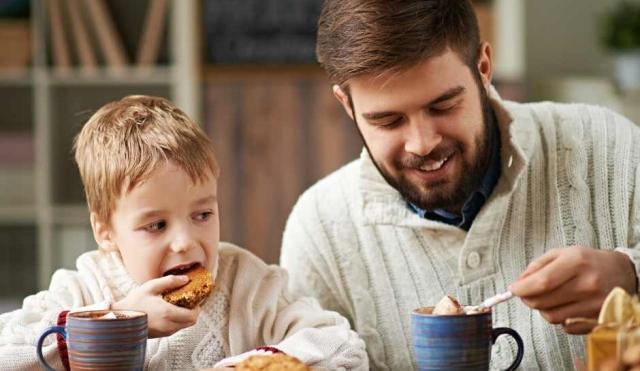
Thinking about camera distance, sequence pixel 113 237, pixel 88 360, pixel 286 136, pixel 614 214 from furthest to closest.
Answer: pixel 286 136
pixel 614 214
pixel 113 237
pixel 88 360

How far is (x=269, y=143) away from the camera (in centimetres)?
413

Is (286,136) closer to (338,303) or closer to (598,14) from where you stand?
(598,14)

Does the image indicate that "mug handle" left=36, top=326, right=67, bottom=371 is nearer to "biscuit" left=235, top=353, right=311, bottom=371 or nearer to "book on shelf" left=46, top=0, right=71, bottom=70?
"biscuit" left=235, top=353, right=311, bottom=371

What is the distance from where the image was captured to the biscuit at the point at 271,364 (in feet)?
3.89

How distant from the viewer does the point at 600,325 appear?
3.59 ft

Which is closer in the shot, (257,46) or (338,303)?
(338,303)

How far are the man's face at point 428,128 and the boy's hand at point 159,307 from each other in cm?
43

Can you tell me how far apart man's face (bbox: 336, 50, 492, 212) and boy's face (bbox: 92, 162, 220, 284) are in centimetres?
33

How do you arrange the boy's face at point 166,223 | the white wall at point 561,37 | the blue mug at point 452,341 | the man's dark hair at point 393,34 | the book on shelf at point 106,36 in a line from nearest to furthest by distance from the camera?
1. the blue mug at point 452,341
2. the boy's face at point 166,223
3. the man's dark hair at point 393,34
4. the book on shelf at point 106,36
5. the white wall at point 561,37

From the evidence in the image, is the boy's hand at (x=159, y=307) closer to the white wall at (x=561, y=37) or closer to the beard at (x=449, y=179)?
the beard at (x=449, y=179)

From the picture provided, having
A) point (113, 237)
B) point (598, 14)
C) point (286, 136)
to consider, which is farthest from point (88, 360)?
point (598, 14)

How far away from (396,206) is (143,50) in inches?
106

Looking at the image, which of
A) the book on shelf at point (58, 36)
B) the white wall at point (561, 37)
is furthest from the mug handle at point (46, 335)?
the white wall at point (561, 37)

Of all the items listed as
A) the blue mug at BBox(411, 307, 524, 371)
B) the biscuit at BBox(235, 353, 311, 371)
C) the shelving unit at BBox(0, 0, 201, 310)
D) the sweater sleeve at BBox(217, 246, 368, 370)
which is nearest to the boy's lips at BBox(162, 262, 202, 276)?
the sweater sleeve at BBox(217, 246, 368, 370)
